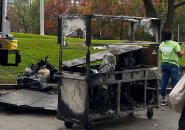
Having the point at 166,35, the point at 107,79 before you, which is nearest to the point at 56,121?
the point at 107,79

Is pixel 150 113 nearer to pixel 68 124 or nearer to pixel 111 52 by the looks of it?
pixel 111 52

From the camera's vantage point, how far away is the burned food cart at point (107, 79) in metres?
6.88

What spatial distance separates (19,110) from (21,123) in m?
0.97

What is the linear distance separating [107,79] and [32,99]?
2294mm

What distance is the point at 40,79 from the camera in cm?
995

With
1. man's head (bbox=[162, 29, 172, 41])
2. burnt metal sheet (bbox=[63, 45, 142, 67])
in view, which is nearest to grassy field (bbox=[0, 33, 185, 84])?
man's head (bbox=[162, 29, 172, 41])

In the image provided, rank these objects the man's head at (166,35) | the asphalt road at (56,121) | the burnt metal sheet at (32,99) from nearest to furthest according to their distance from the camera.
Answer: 1. the asphalt road at (56,121)
2. the burnt metal sheet at (32,99)
3. the man's head at (166,35)

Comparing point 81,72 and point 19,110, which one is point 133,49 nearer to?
point 81,72

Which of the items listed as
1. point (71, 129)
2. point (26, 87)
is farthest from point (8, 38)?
point (71, 129)

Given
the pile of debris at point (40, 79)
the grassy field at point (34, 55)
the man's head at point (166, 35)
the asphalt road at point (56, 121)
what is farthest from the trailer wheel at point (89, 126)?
the grassy field at point (34, 55)

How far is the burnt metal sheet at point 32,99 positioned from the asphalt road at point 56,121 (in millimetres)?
156

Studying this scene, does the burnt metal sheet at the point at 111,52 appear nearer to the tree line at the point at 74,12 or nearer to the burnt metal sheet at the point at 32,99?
the burnt metal sheet at the point at 32,99

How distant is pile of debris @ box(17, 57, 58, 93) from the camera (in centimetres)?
966

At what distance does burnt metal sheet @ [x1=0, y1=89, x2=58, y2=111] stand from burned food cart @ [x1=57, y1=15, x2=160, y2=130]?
1.16 metres
